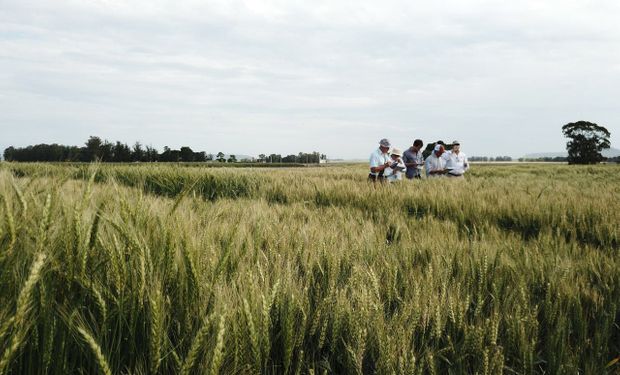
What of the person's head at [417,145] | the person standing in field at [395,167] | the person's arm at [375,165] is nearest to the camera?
the person's arm at [375,165]

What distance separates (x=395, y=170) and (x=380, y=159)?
525 millimetres

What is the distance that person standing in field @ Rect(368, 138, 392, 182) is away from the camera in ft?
26.3

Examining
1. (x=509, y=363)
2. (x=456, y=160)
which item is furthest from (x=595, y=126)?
(x=509, y=363)

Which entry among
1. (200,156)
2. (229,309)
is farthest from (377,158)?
(200,156)

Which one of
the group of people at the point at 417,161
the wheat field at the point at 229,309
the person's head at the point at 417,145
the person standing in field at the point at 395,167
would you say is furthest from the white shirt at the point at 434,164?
the wheat field at the point at 229,309

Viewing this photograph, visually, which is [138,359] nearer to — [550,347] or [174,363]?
[174,363]

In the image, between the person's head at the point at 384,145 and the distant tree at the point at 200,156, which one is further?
the distant tree at the point at 200,156

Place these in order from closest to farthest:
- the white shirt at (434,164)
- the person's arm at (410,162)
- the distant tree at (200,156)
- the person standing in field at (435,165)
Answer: the person's arm at (410,162), the person standing in field at (435,165), the white shirt at (434,164), the distant tree at (200,156)

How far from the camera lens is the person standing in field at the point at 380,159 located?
26.3 ft

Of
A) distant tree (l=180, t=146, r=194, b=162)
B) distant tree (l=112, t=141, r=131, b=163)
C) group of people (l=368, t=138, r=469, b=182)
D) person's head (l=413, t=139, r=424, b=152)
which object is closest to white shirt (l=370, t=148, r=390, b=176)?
group of people (l=368, t=138, r=469, b=182)

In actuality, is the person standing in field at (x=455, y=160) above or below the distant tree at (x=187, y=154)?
below

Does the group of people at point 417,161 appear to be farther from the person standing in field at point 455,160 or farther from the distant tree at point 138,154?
the distant tree at point 138,154

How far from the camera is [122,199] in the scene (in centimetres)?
115

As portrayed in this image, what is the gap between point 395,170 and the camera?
8477 mm
